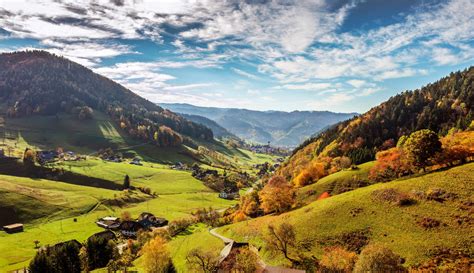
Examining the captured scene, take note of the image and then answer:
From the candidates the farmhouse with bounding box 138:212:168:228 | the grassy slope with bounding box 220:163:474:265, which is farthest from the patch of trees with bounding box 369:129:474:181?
the farmhouse with bounding box 138:212:168:228

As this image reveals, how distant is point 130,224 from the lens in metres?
154

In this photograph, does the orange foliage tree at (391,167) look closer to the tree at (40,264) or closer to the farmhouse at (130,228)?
the farmhouse at (130,228)

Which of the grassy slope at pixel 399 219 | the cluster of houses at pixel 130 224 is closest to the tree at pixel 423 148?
the grassy slope at pixel 399 219

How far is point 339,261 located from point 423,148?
Answer: 52.6 meters

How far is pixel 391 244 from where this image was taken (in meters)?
69.1

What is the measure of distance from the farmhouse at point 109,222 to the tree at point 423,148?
12669 centimetres

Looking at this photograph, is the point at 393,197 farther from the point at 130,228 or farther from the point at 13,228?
the point at 13,228

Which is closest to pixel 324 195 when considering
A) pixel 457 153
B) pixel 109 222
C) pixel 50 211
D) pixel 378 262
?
pixel 457 153

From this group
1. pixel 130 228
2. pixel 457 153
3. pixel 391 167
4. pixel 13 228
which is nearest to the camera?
pixel 457 153

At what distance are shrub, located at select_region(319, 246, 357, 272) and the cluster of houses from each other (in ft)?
340

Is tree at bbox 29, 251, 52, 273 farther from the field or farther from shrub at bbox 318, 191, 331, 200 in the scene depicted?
shrub at bbox 318, 191, 331, 200

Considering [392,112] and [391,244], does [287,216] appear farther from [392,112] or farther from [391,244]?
[392,112]

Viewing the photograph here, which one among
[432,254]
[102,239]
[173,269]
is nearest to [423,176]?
[432,254]

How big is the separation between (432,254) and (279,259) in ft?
103
